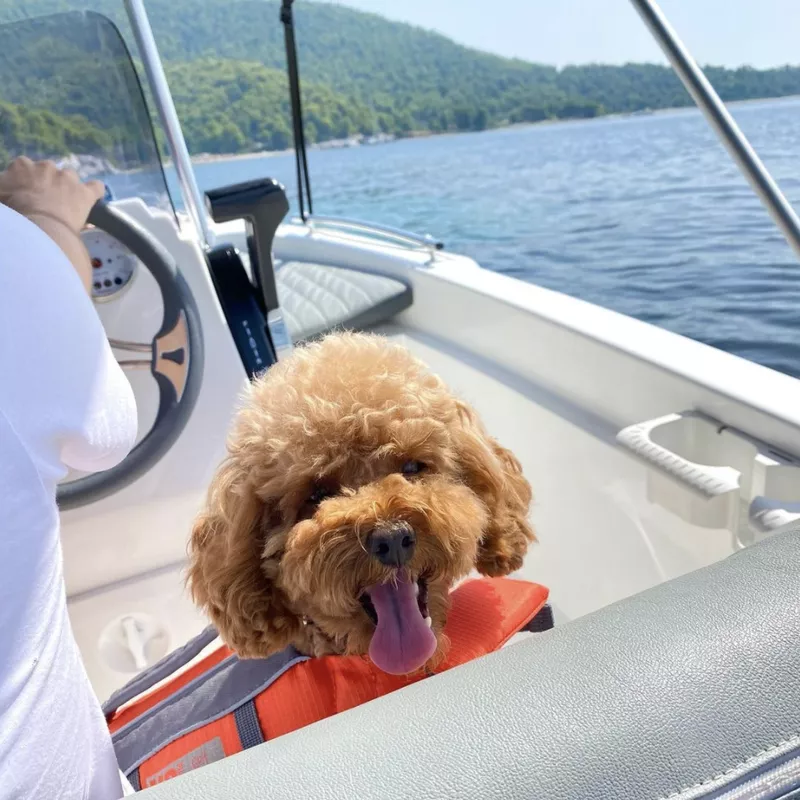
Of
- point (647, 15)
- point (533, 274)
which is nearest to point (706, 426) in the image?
point (647, 15)

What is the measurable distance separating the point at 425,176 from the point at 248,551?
48.2ft

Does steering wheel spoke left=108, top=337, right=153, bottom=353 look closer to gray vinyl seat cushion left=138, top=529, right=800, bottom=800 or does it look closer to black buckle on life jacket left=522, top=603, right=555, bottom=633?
black buckle on life jacket left=522, top=603, right=555, bottom=633

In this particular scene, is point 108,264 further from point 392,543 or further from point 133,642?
point 392,543

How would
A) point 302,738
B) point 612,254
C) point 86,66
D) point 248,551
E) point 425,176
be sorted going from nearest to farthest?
point 302,738
point 248,551
point 86,66
point 612,254
point 425,176

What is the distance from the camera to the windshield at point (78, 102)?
1.77m

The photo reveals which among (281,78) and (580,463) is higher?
(281,78)

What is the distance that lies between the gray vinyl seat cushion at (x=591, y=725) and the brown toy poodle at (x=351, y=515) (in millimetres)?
389

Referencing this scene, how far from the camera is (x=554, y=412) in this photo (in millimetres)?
2281

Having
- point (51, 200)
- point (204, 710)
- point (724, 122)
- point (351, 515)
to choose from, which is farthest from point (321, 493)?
point (724, 122)

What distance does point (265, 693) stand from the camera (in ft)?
4.13

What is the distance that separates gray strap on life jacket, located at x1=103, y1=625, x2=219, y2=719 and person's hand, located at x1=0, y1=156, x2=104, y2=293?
817 mm

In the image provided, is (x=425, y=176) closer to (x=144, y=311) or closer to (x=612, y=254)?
(x=612, y=254)

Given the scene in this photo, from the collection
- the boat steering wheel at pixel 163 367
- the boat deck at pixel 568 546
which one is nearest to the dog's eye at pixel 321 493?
the boat deck at pixel 568 546

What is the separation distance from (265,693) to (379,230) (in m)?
2.98
